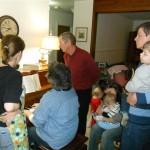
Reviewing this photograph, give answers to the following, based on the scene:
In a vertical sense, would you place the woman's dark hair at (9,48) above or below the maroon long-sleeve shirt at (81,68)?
above

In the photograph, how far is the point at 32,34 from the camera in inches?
111

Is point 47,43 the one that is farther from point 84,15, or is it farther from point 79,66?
point 84,15

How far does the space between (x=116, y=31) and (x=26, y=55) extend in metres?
4.09

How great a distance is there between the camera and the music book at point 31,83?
7.15 feet

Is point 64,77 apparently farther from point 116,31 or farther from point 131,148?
point 116,31

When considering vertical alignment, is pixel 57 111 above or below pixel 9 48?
below

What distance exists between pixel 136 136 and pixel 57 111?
2.10 ft

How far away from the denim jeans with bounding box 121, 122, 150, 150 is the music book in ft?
3.89

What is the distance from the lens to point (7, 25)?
2.46 meters

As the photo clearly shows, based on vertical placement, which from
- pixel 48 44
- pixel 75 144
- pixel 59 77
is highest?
pixel 48 44

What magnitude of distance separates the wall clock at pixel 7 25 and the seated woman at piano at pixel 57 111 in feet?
3.73

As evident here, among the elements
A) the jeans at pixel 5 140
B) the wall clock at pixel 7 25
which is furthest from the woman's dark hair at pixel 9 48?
the wall clock at pixel 7 25

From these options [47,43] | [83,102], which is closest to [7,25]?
[47,43]

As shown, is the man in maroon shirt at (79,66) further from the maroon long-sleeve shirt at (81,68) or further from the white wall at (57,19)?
the white wall at (57,19)
